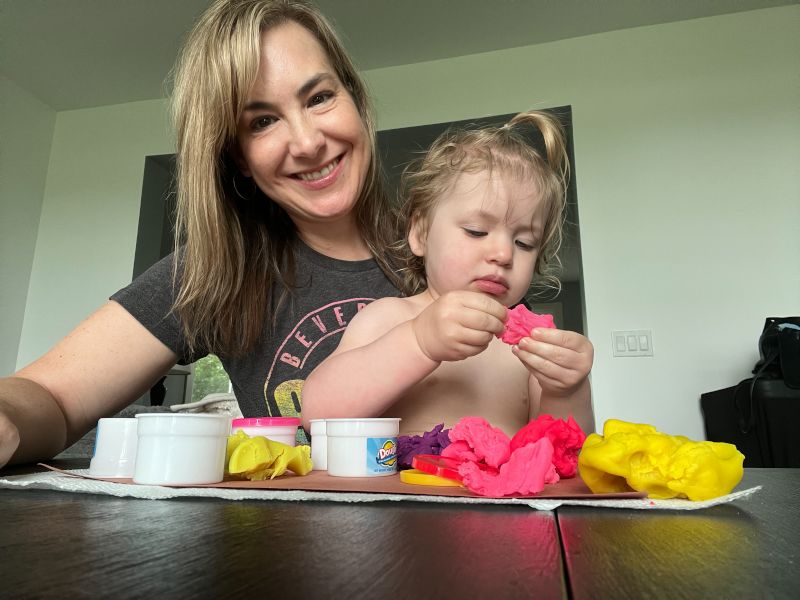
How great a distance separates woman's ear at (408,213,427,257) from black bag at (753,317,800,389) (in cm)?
180

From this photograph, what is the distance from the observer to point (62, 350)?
0.91m

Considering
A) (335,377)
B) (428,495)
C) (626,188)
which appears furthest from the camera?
(626,188)


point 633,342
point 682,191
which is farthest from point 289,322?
point 682,191

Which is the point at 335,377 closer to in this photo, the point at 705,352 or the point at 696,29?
the point at 705,352

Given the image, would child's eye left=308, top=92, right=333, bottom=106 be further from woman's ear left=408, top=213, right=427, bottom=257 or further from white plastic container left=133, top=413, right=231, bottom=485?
white plastic container left=133, top=413, right=231, bottom=485

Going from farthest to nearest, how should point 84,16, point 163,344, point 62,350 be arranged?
point 84,16 → point 163,344 → point 62,350

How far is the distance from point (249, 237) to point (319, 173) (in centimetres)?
22

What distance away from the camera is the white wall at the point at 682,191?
264cm

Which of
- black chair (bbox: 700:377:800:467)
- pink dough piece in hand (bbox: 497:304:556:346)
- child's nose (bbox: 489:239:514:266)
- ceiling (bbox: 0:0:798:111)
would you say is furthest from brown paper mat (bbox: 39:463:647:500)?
ceiling (bbox: 0:0:798:111)

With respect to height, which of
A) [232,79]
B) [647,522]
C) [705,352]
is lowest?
[647,522]

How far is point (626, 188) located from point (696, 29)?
100cm

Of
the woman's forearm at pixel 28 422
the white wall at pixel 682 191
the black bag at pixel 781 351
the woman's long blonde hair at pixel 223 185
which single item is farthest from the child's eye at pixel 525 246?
the white wall at pixel 682 191

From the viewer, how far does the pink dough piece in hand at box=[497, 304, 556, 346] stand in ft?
2.46

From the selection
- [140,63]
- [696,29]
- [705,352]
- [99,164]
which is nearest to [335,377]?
[705,352]
